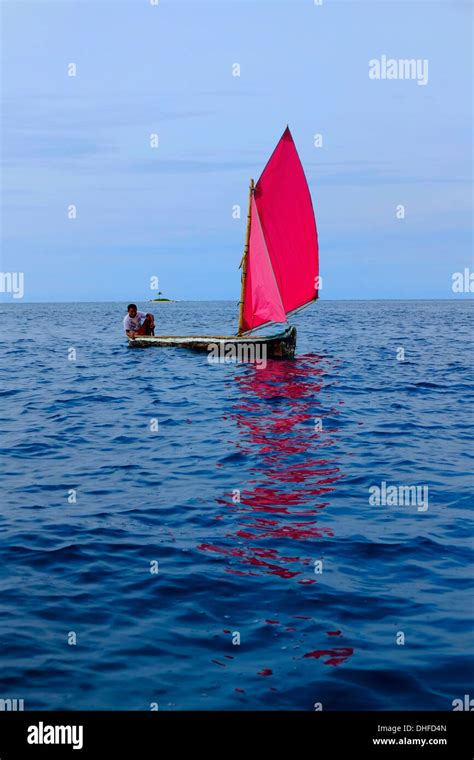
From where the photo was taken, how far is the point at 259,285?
85.4 feet

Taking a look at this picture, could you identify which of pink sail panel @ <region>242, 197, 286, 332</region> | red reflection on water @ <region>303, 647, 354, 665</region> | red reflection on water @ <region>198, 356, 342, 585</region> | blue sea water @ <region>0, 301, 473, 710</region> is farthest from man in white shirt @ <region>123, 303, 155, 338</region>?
red reflection on water @ <region>303, 647, 354, 665</region>

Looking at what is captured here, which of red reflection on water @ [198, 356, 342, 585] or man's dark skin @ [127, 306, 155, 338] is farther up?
man's dark skin @ [127, 306, 155, 338]

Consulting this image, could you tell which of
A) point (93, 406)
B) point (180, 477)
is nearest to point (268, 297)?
point (93, 406)

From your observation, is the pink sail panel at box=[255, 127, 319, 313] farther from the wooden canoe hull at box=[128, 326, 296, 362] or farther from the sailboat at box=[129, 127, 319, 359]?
the wooden canoe hull at box=[128, 326, 296, 362]

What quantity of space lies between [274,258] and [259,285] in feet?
6.02

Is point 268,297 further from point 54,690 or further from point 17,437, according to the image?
point 54,690

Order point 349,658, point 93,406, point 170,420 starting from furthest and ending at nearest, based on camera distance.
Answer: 1. point 93,406
2. point 170,420
3. point 349,658

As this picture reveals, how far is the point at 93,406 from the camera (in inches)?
704

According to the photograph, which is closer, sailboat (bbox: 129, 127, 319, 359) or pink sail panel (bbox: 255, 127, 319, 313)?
sailboat (bbox: 129, 127, 319, 359)

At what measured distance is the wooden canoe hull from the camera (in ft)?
84.5

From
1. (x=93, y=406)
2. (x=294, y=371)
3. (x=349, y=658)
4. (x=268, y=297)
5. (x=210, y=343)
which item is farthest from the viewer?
(x=210, y=343)

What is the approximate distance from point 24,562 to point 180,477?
366 centimetres

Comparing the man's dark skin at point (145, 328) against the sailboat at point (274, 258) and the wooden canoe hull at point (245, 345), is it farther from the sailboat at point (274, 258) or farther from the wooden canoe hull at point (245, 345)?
the wooden canoe hull at point (245, 345)
